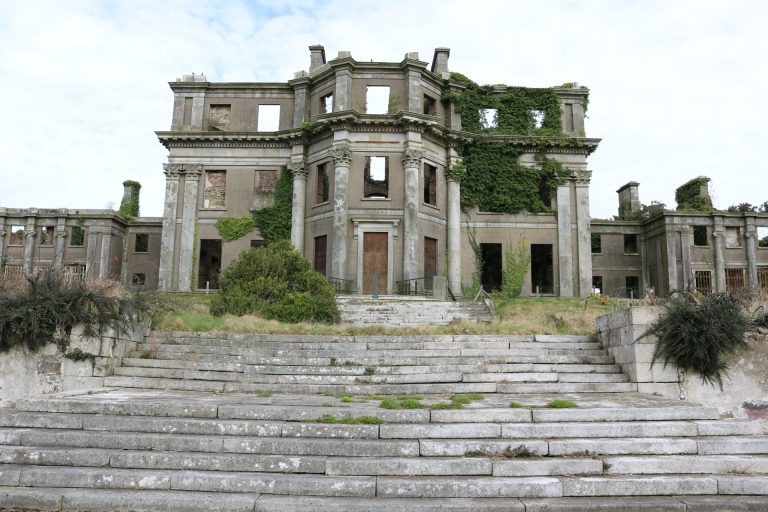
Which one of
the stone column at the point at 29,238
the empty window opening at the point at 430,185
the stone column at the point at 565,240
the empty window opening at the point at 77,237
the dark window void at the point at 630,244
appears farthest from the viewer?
the dark window void at the point at 630,244

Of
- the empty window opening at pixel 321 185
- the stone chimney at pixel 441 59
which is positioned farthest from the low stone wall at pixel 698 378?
the stone chimney at pixel 441 59

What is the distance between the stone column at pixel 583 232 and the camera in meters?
26.2

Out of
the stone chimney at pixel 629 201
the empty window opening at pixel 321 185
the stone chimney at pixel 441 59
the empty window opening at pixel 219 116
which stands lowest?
the empty window opening at pixel 321 185

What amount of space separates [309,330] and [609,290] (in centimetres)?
2547

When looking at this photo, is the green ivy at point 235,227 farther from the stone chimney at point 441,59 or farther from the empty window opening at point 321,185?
the stone chimney at point 441,59

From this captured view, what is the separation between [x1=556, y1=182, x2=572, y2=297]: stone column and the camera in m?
26.2

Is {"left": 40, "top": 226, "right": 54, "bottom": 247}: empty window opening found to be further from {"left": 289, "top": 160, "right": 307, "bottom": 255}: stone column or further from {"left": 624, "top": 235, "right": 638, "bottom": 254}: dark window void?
{"left": 624, "top": 235, "right": 638, "bottom": 254}: dark window void

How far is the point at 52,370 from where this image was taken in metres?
8.95

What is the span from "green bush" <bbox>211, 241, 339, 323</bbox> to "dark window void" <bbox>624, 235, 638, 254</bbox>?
24.0 meters

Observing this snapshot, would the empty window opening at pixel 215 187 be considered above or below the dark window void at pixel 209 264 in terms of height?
above

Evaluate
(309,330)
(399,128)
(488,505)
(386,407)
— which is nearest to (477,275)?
(399,128)

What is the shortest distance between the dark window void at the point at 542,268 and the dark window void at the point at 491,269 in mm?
1923

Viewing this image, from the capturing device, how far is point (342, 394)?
27.2 ft

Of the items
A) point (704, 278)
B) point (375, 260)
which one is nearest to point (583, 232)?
point (704, 278)
